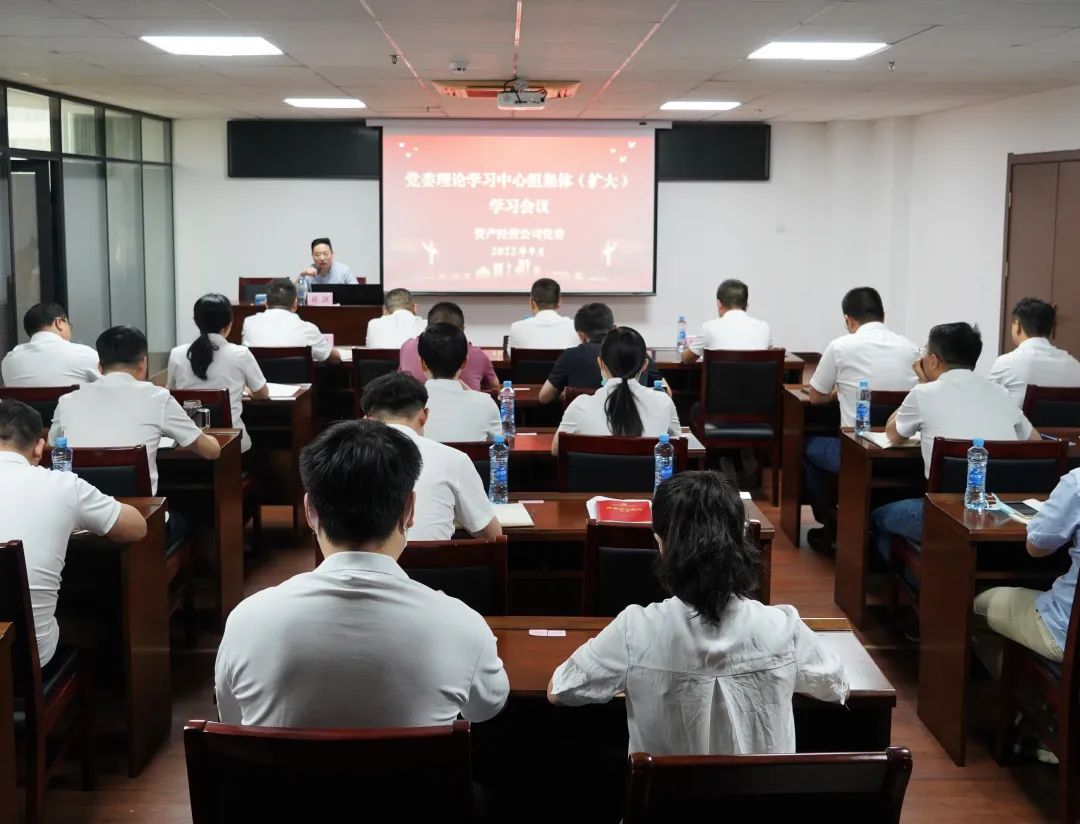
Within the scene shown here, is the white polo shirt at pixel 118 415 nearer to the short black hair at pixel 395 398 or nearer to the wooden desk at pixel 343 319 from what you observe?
the short black hair at pixel 395 398

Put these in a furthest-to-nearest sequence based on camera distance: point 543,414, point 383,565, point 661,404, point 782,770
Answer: point 543,414, point 661,404, point 383,565, point 782,770

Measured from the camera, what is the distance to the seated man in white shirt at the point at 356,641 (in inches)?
73.1

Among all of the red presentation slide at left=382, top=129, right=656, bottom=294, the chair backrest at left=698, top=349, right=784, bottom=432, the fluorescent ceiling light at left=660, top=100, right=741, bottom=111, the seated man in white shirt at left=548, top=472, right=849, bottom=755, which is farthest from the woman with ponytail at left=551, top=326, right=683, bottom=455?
the red presentation slide at left=382, top=129, right=656, bottom=294

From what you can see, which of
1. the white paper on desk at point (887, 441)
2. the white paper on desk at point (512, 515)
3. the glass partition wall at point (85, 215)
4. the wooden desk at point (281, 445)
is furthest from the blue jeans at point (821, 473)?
the glass partition wall at point (85, 215)

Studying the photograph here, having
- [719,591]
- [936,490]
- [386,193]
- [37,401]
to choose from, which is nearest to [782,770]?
[719,591]

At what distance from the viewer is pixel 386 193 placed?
11.3 metres

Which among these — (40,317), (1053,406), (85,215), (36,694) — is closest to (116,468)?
(36,694)

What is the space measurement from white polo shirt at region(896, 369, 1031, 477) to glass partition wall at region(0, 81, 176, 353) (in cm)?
657

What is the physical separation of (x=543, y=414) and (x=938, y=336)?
2.31 m

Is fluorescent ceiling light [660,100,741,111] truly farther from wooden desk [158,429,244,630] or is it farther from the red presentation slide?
wooden desk [158,429,244,630]

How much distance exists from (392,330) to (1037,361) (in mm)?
3802

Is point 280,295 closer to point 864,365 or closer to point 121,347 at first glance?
point 121,347

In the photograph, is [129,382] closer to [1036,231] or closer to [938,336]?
[938,336]

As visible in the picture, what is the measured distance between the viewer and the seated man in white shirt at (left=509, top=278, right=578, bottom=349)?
7.05 meters
